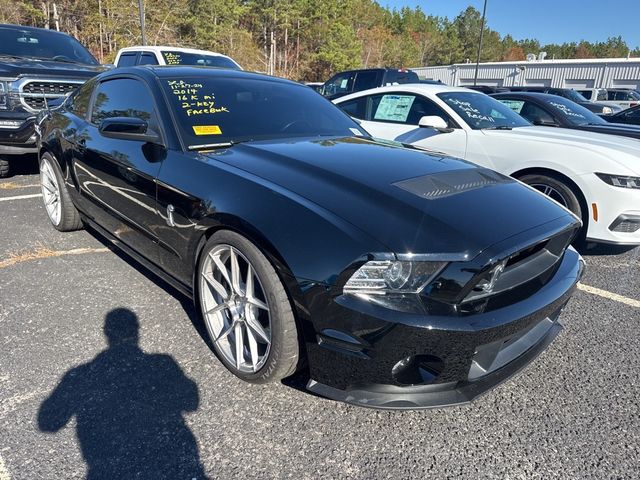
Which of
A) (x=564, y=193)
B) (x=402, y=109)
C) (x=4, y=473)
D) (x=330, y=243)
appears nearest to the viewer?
(x=4, y=473)

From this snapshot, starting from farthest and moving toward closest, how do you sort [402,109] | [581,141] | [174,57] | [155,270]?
[174,57]
[402,109]
[581,141]
[155,270]

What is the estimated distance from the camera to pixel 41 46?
7176mm

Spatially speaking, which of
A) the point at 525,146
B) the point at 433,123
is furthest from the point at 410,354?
the point at 433,123

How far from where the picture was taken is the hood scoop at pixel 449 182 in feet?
7.20

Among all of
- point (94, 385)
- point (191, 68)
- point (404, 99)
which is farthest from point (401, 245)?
point (404, 99)

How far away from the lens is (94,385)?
2248mm

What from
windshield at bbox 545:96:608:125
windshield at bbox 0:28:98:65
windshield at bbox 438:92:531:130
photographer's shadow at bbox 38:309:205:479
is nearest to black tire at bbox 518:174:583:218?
windshield at bbox 438:92:531:130

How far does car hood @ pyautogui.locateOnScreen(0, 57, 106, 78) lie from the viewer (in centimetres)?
577

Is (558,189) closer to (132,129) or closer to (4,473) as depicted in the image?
(132,129)

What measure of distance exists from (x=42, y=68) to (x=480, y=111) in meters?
5.46

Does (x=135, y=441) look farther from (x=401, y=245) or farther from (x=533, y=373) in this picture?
(x=533, y=373)

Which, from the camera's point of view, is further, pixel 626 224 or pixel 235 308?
pixel 626 224

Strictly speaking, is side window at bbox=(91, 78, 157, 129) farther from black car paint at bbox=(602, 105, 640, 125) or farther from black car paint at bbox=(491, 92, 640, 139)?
black car paint at bbox=(602, 105, 640, 125)

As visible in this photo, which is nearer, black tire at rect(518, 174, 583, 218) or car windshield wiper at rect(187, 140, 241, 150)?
car windshield wiper at rect(187, 140, 241, 150)
